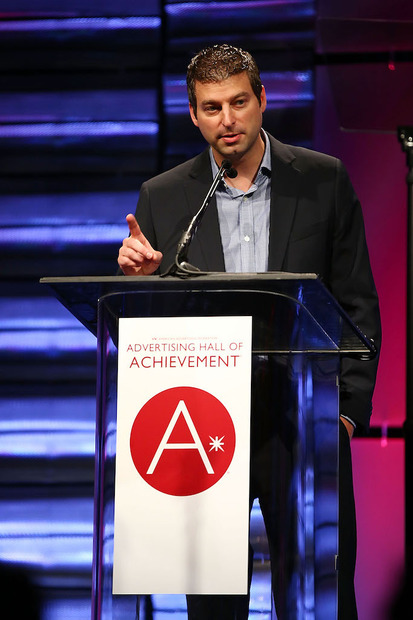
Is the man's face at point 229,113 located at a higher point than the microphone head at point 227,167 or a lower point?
higher

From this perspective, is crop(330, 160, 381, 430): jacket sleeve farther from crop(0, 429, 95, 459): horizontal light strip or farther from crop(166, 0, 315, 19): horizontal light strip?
crop(0, 429, 95, 459): horizontal light strip

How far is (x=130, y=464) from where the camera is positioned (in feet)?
4.96

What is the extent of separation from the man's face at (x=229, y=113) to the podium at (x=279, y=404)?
89 centimetres

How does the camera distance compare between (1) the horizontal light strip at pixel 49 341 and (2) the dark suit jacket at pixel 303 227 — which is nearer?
(2) the dark suit jacket at pixel 303 227

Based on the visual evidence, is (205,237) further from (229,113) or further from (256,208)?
(229,113)

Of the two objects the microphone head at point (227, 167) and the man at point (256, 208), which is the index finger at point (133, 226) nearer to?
the microphone head at point (227, 167)

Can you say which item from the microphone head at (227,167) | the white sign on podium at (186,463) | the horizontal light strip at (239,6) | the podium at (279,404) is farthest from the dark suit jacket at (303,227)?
the horizontal light strip at (239,6)

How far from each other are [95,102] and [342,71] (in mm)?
975

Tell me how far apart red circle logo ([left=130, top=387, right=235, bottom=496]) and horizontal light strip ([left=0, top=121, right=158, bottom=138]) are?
2.25m

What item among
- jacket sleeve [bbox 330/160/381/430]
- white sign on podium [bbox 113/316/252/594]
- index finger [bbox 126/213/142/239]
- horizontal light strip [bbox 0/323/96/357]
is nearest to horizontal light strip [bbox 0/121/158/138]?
horizontal light strip [bbox 0/323/96/357]

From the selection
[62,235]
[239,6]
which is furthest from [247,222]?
[239,6]

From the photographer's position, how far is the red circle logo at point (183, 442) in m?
1.49

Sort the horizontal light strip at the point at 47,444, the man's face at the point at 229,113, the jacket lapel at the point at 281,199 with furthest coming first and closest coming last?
the horizontal light strip at the point at 47,444 < the man's face at the point at 229,113 < the jacket lapel at the point at 281,199

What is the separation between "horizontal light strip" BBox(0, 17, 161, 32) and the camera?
363 cm
